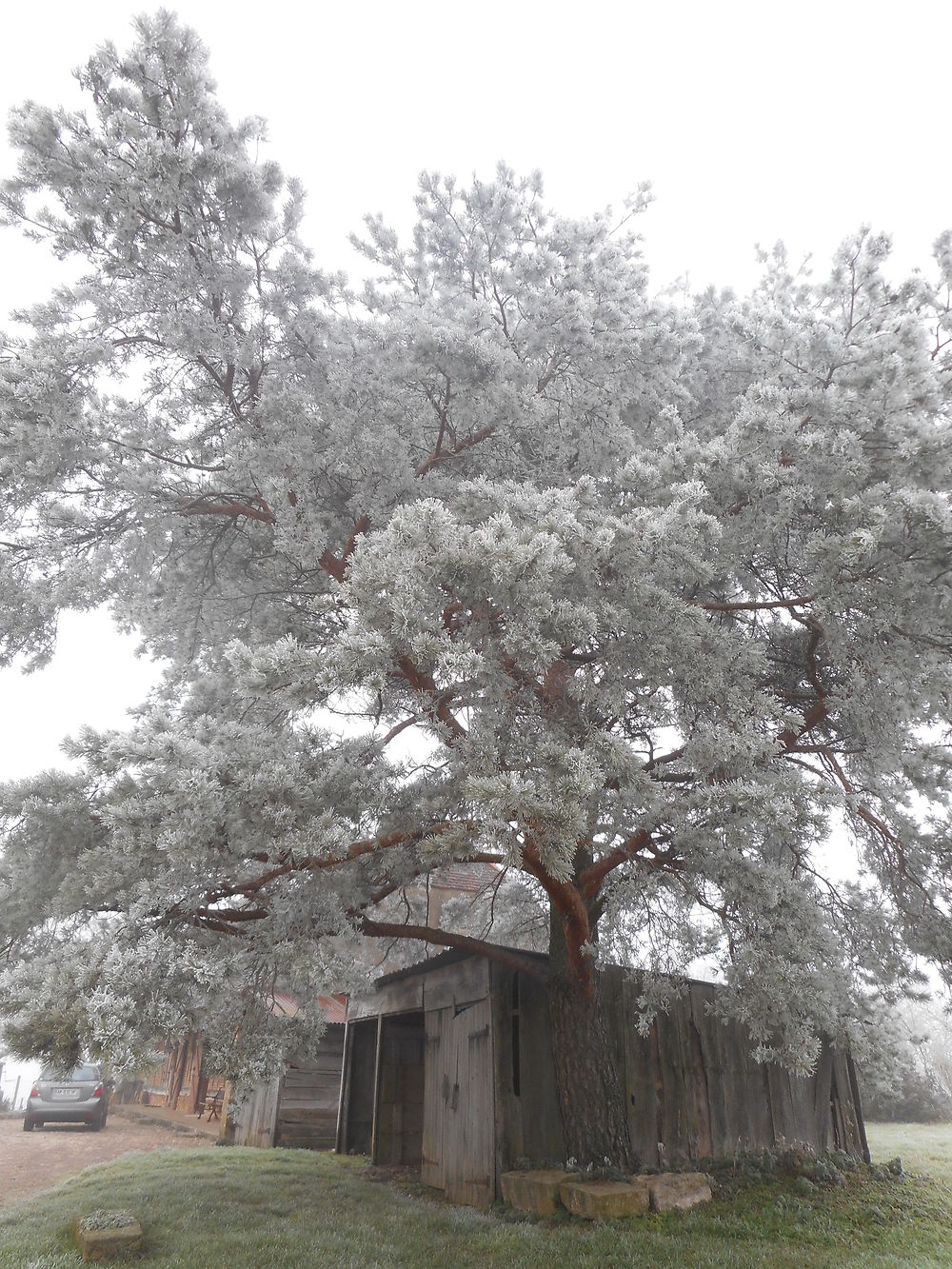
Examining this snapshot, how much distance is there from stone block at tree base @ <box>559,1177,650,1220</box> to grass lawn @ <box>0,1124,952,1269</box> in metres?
0.13

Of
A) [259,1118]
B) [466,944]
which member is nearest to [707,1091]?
[466,944]

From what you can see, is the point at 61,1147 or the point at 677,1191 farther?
the point at 61,1147

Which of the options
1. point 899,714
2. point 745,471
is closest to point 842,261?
point 745,471

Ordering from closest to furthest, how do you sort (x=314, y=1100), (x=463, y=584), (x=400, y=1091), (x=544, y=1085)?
(x=463, y=584), (x=544, y=1085), (x=400, y=1091), (x=314, y=1100)

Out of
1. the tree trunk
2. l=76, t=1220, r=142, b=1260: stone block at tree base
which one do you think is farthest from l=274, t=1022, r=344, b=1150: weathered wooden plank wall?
l=76, t=1220, r=142, b=1260: stone block at tree base

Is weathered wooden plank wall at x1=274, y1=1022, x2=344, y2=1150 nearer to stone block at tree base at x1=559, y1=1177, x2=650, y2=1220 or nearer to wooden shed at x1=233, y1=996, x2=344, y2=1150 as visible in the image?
wooden shed at x1=233, y1=996, x2=344, y2=1150

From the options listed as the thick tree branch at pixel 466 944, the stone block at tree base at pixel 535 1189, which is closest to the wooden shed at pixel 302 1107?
the thick tree branch at pixel 466 944

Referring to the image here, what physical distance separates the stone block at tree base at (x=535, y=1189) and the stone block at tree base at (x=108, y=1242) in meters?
3.29

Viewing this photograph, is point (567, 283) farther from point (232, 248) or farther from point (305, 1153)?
point (305, 1153)

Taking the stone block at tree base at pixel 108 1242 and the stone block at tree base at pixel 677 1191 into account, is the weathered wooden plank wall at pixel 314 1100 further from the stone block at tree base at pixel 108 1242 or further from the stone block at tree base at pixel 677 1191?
the stone block at tree base at pixel 677 1191

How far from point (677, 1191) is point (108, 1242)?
4.69m

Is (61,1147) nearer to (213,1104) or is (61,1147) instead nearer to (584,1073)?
(213,1104)

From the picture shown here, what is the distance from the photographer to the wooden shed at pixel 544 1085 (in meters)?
8.29

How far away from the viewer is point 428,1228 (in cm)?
686
